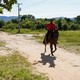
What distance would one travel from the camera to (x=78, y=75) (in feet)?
38.9

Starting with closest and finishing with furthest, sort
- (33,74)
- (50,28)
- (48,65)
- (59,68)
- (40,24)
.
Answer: (33,74) → (59,68) → (48,65) → (50,28) → (40,24)

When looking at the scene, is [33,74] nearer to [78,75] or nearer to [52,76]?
[52,76]

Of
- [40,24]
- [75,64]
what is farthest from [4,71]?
[40,24]

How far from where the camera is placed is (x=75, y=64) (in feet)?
48.0

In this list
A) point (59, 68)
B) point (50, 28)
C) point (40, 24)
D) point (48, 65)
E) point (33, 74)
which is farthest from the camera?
point (40, 24)

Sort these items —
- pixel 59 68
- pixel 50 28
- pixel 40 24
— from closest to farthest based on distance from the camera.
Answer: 1. pixel 59 68
2. pixel 50 28
3. pixel 40 24

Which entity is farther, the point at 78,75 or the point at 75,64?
the point at 75,64

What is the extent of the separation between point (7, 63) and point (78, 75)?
12.1 feet

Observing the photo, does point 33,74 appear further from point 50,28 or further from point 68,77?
point 50,28

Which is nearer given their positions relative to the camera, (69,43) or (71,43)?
(71,43)

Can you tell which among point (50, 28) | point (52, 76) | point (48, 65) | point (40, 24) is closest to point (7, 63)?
point (48, 65)

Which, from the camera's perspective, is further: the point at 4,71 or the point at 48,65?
the point at 48,65

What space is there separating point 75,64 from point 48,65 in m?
1.38

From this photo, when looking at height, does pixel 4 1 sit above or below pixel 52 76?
above
